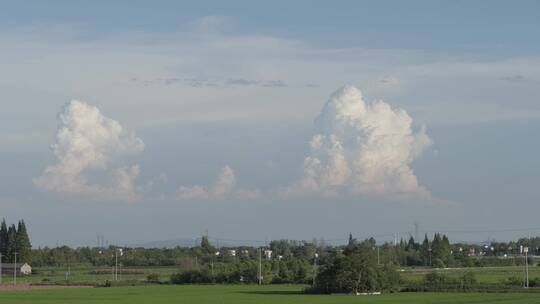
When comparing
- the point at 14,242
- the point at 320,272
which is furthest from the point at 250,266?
the point at 14,242

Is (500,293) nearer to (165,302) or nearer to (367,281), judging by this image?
(367,281)

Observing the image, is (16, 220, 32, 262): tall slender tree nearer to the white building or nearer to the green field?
the white building

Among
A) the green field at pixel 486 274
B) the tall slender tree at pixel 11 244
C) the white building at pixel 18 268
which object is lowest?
the green field at pixel 486 274

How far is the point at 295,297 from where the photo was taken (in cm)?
8581

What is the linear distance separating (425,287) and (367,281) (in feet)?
20.2

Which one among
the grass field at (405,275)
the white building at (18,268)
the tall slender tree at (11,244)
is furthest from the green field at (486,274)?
the tall slender tree at (11,244)

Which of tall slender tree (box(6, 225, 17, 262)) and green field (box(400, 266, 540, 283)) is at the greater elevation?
tall slender tree (box(6, 225, 17, 262))

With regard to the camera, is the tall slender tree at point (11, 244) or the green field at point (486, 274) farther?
the tall slender tree at point (11, 244)

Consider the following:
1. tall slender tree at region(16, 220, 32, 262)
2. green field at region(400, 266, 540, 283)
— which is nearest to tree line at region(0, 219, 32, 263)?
tall slender tree at region(16, 220, 32, 262)

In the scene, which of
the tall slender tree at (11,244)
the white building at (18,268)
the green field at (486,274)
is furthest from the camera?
the tall slender tree at (11,244)

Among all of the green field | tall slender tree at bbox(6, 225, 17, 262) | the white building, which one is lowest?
the green field

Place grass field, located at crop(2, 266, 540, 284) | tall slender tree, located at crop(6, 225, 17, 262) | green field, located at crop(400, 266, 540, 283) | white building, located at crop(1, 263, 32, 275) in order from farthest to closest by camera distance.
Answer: tall slender tree, located at crop(6, 225, 17, 262) → white building, located at crop(1, 263, 32, 275) → grass field, located at crop(2, 266, 540, 284) → green field, located at crop(400, 266, 540, 283)

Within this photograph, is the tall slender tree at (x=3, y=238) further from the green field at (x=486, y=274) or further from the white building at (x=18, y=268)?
the green field at (x=486, y=274)

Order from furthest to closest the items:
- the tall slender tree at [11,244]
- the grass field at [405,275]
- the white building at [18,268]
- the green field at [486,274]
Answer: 1. the tall slender tree at [11,244]
2. the white building at [18,268]
3. the grass field at [405,275]
4. the green field at [486,274]
